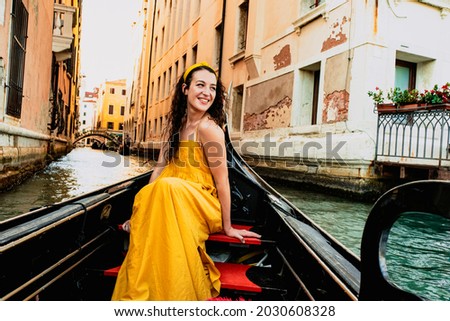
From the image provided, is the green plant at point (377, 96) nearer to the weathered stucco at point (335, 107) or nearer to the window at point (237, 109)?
the weathered stucco at point (335, 107)

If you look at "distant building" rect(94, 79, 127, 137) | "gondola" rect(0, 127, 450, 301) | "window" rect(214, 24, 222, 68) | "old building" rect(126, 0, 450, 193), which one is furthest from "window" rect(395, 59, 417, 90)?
"distant building" rect(94, 79, 127, 137)

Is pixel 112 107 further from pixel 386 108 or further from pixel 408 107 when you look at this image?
pixel 408 107

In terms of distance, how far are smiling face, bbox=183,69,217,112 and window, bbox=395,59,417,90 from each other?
552 centimetres

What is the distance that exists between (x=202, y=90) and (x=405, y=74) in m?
5.77

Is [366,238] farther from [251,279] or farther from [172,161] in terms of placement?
[172,161]

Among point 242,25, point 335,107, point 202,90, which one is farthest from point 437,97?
point 242,25

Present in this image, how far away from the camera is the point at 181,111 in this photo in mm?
2061

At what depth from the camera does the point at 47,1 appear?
7793 millimetres

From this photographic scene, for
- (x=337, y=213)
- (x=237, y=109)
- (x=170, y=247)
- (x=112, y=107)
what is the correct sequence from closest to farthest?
(x=170, y=247) → (x=337, y=213) → (x=237, y=109) → (x=112, y=107)

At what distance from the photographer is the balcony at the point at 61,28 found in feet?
29.3

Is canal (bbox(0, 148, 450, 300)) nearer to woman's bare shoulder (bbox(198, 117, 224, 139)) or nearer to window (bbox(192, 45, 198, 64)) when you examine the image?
woman's bare shoulder (bbox(198, 117, 224, 139))

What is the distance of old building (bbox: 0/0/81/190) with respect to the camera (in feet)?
15.4

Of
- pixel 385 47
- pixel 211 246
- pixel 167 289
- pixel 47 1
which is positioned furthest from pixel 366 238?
pixel 47 1

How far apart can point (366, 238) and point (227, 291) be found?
3.11 ft
